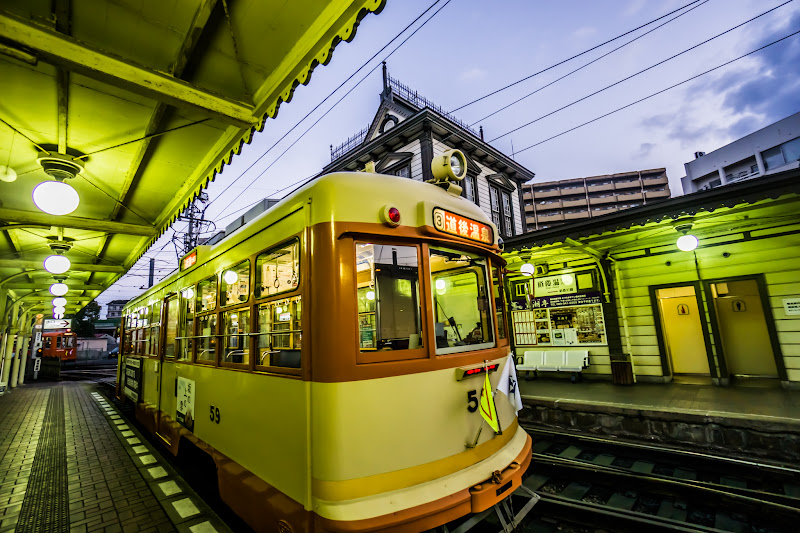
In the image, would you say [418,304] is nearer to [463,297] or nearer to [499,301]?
[463,297]

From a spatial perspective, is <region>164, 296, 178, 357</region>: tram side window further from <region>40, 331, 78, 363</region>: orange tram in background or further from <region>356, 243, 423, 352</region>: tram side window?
<region>40, 331, 78, 363</region>: orange tram in background

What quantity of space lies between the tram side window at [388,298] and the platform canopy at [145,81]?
1.67 metres

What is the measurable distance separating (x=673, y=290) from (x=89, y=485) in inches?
501

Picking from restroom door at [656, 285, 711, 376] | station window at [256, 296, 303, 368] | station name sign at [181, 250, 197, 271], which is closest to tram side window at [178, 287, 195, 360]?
station name sign at [181, 250, 197, 271]

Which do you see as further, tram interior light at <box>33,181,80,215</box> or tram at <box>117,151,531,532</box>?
tram interior light at <box>33,181,80,215</box>

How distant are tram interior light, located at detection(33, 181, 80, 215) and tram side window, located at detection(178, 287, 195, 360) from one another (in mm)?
1711

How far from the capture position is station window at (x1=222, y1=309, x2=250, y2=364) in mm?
3533

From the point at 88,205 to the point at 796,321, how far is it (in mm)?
13723

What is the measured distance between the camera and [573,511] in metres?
3.91

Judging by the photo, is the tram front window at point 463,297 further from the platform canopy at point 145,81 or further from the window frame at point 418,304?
the platform canopy at point 145,81

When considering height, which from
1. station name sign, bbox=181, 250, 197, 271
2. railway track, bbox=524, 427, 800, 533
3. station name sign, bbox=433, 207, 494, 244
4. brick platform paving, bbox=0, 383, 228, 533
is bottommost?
railway track, bbox=524, 427, 800, 533

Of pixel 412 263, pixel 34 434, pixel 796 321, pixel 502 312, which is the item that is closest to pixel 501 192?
pixel 796 321

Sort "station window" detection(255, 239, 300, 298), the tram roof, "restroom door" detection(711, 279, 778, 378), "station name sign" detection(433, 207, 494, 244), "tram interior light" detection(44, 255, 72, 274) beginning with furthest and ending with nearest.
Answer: "restroom door" detection(711, 279, 778, 378)
"tram interior light" detection(44, 255, 72, 274)
the tram roof
"station name sign" detection(433, 207, 494, 244)
"station window" detection(255, 239, 300, 298)

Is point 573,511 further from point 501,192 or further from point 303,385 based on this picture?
point 501,192
